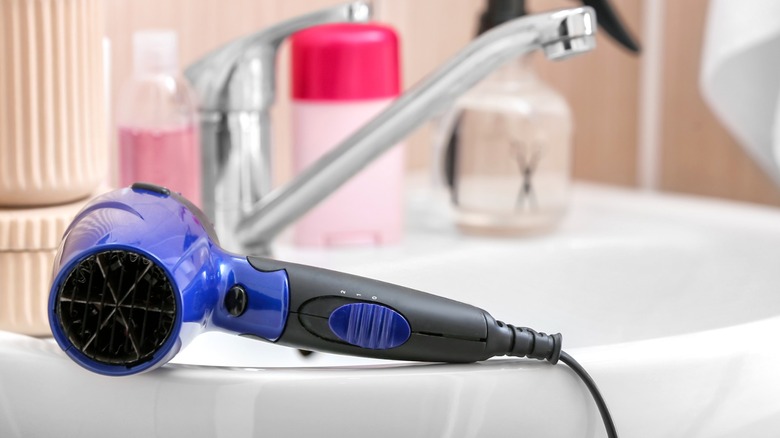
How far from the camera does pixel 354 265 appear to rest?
604 millimetres

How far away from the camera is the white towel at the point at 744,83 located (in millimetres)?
693

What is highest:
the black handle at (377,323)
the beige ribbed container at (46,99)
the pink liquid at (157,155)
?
the beige ribbed container at (46,99)

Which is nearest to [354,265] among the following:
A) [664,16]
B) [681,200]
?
[681,200]

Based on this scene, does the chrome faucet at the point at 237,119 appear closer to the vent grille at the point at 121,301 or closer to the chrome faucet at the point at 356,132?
the chrome faucet at the point at 356,132

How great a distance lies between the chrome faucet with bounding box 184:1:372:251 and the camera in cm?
58

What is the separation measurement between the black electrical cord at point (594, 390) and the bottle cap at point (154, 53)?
12.1 inches

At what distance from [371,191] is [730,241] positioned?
Answer: 0.23 meters

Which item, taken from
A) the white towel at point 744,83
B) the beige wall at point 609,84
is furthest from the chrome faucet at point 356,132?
the white towel at point 744,83

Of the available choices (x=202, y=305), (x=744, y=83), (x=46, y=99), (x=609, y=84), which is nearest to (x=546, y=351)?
(x=202, y=305)

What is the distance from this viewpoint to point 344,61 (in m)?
0.62

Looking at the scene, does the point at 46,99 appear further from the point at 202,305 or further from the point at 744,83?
the point at 744,83

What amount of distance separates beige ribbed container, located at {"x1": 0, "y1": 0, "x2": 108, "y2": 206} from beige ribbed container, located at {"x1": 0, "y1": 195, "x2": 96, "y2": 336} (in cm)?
1

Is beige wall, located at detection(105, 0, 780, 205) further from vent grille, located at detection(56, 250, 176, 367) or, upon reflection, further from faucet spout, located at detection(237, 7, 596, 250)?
vent grille, located at detection(56, 250, 176, 367)

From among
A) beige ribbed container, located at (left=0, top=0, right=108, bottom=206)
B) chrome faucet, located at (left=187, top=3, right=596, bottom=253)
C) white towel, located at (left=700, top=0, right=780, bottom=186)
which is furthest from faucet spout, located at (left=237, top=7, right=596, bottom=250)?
white towel, located at (left=700, top=0, right=780, bottom=186)
